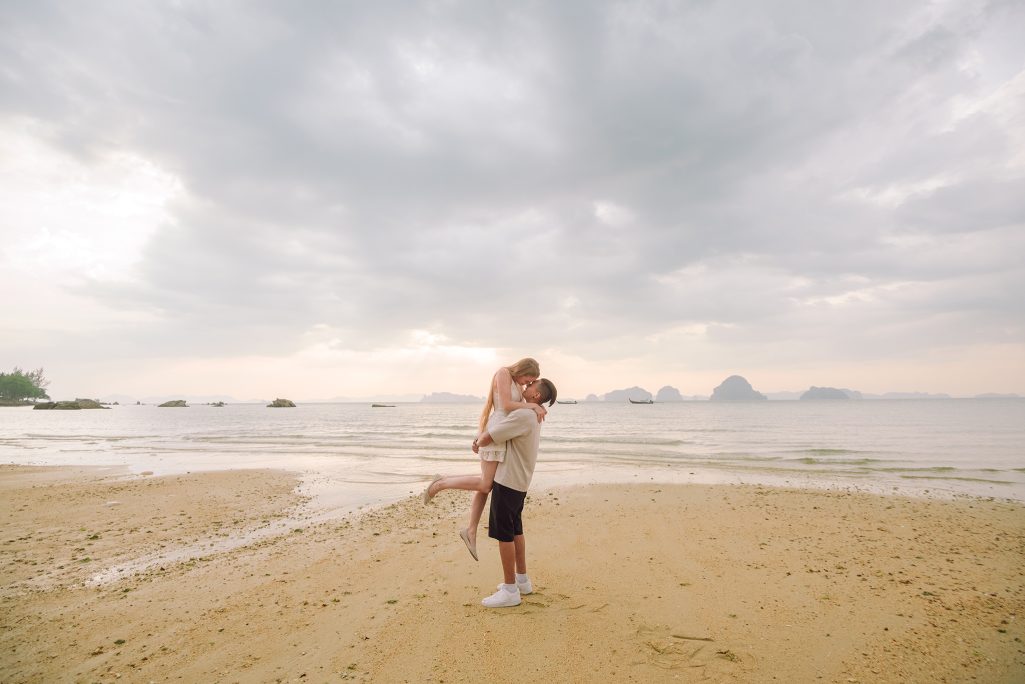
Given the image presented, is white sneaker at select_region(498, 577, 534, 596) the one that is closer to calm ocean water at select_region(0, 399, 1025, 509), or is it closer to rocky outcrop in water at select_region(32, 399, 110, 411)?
calm ocean water at select_region(0, 399, 1025, 509)

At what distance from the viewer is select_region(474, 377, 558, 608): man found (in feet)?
15.9

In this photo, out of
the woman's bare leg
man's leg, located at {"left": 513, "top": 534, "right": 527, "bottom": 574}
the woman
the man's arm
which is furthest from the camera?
man's leg, located at {"left": 513, "top": 534, "right": 527, "bottom": 574}

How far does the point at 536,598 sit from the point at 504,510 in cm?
134

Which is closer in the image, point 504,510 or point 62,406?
point 504,510

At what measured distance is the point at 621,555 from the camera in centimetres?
712

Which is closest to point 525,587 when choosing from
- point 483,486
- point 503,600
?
point 503,600

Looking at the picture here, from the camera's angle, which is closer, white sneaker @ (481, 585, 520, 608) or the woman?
the woman

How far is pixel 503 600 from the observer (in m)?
5.18

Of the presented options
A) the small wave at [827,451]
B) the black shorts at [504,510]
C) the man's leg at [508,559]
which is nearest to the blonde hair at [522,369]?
the black shorts at [504,510]

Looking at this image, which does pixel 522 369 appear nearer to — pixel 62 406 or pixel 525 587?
pixel 525 587

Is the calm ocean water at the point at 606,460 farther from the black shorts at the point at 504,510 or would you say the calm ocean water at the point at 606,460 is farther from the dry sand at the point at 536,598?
the black shorts at the point at 504,510

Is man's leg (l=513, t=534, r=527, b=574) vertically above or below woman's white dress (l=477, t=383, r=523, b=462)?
below

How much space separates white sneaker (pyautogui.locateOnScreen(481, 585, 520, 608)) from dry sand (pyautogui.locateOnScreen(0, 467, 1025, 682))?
0.48ft

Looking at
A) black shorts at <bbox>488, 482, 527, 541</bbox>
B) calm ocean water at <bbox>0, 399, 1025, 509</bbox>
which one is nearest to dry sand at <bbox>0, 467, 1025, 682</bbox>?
black shorts at <bbox>488, 482, 527, 541</bbox>
